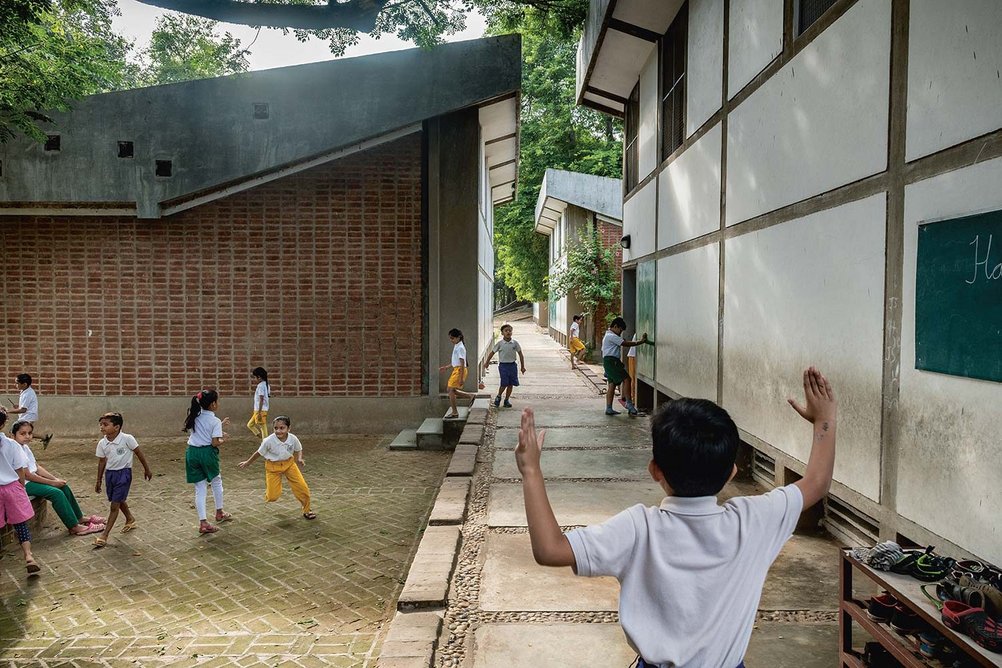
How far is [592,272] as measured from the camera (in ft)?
65.6

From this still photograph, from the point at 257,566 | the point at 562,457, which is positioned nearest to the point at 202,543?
the point at 257,566

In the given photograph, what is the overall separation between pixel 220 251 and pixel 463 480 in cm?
674

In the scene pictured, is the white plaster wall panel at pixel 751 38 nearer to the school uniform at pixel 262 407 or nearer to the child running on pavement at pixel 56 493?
the school uniform at pixel 262 407

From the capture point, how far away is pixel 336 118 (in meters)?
10.3

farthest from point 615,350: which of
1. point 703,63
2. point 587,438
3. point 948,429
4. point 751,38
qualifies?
point 948,429

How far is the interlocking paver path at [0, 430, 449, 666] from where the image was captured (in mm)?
4457

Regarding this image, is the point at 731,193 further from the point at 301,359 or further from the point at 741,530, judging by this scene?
the point at 301,359

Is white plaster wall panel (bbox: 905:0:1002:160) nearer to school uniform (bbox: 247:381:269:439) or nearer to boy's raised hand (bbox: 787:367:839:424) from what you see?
boy's raised hand (bbox: 787:367:839:424)

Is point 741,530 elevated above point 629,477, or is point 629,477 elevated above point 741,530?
point 741,530

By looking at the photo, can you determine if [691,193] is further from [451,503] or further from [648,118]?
[451,503]

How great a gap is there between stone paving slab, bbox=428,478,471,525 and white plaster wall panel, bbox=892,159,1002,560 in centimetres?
334

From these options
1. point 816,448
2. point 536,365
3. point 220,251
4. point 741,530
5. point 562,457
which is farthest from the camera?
point 536,365

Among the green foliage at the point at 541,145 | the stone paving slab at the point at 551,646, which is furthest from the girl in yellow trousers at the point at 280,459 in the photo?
the green foliage at the point at 541,145

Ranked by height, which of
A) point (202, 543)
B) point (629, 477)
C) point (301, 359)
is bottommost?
point (202, 543)
